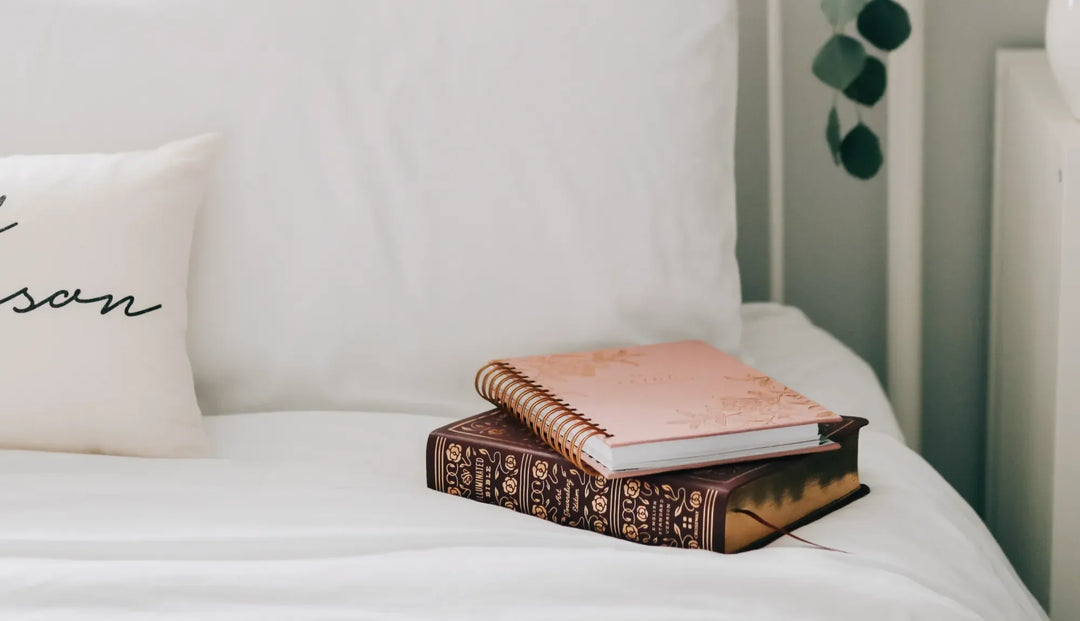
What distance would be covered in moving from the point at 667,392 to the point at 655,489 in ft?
0.42

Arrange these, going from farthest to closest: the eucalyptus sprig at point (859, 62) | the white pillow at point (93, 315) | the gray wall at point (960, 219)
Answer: the gray wall at point (960, 219) < the eucalyptus sprig at point (859, 62) < the white pillow at point (93, 315)

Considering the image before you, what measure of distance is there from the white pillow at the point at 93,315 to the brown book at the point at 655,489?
25cm

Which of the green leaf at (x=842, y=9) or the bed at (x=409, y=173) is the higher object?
the green leaf at (x=842, y=9)

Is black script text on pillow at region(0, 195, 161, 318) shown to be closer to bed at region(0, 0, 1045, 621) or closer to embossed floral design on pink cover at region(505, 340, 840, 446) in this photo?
bed at region(0, 0, 1045, 621)

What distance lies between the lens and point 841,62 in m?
1.12

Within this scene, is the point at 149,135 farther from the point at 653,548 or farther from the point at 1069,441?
the point at 1069,441

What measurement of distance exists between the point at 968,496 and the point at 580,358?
2.42 feet

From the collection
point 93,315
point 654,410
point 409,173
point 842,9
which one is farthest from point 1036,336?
point 93,315

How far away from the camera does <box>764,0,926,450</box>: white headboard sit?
120cm

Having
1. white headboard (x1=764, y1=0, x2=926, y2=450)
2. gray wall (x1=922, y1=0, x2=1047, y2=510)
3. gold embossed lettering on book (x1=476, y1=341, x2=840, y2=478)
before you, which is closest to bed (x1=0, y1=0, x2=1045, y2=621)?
gold embossed lettering on book (x1=476, y1=341, x2=840, y2=478)

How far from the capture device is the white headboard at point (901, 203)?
1198 millimetres

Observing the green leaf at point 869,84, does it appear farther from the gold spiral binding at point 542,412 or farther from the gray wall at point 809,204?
the gold spiral binding at point 542,412

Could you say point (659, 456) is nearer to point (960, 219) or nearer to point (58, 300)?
point (58, 300)

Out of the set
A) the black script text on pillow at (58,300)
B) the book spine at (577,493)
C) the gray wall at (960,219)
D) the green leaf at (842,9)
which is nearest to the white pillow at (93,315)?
the black script text on pillow at (58,300)
